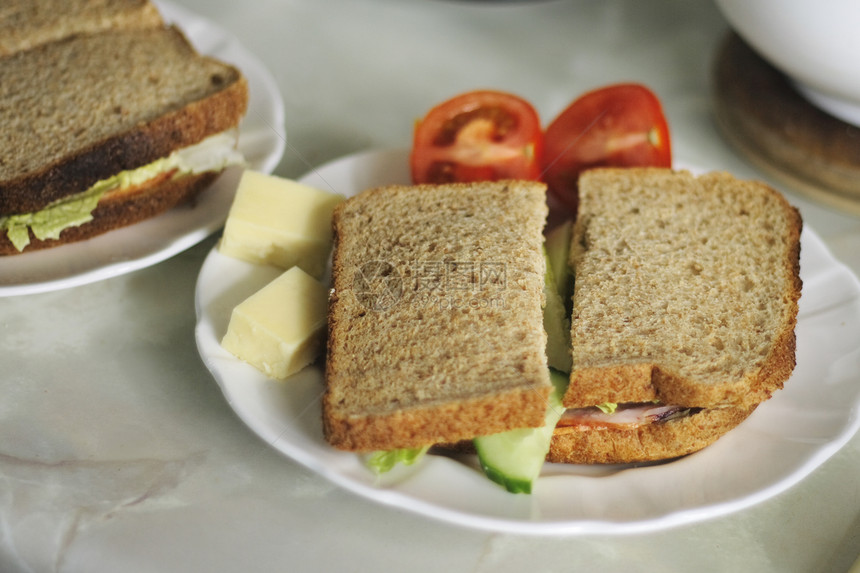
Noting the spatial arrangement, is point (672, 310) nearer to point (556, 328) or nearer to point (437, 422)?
point (556, 328)

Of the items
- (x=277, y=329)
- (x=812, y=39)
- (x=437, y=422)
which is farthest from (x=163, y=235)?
(x=812, y=39)

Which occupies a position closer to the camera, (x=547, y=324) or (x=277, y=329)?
(x=277, y=329)

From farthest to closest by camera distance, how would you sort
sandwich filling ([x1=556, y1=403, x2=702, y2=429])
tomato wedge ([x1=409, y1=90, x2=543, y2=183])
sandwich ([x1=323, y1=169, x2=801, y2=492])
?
tomato wedge ([x1=409, y1=90, x2=543, y2=183]), sandwich filling ([x1=556, y1=403, x2=702, y2=429]), sandwich ([x1=323, y1=169, x2=801, y2=492])

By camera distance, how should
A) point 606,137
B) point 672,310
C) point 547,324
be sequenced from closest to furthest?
point 672,310 < point 547,324 < point 606,137

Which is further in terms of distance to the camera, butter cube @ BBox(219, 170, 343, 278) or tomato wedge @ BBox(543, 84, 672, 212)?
tomato wedge @ BBox(543, 84, 672, 212)

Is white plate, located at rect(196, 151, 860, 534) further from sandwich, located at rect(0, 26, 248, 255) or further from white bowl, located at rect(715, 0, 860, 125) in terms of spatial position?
white bowl, located at rect(715, 0, 860, 125)

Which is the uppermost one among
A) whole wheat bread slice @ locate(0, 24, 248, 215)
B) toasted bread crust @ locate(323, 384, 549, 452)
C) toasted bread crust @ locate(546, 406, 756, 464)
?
whole wheat bread slice @ locate(0, 24, 248, 215)
